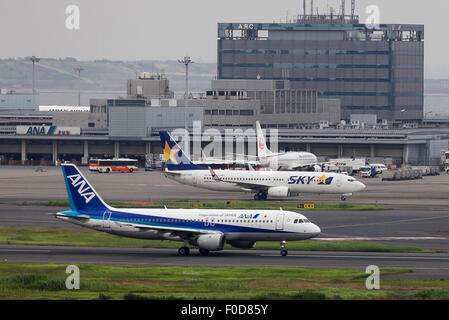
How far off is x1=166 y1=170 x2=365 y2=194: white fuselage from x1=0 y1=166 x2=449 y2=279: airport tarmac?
2.16m

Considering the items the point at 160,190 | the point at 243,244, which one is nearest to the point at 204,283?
the point at 243,244

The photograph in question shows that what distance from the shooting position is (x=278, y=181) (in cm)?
12356

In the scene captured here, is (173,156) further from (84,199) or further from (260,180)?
(84,199)

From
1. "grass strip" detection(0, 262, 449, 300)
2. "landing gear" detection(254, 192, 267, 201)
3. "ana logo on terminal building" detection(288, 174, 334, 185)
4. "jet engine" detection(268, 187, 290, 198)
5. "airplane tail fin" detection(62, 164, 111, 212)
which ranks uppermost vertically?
"airplane tail fin" detection(62, 164, 111, 212)

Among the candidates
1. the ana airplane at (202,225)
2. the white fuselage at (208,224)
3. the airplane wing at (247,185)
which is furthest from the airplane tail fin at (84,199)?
the airplane wing at (247,185)

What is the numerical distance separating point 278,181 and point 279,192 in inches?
85.9

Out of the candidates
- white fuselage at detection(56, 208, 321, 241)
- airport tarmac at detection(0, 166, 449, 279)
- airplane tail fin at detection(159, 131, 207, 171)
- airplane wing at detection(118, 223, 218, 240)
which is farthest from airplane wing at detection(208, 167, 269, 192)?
airplane wing at detection(118, 223, 218, 240)

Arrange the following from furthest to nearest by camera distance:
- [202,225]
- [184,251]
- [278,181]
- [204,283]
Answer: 1. [278,181]
2. [184,251]
3. [202,225]
4. [204,283]

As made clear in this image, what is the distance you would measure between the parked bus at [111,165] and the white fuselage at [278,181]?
56.1 meters

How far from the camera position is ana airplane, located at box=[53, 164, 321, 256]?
73375 mm

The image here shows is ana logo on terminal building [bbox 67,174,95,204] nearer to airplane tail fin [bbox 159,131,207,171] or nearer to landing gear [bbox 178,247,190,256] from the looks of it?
landing gear [bbox 178,247,190,256]

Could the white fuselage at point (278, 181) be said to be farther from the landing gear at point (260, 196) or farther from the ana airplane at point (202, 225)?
the ana airplane at point (202, 225)

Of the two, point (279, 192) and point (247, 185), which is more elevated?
point (247, 185)
